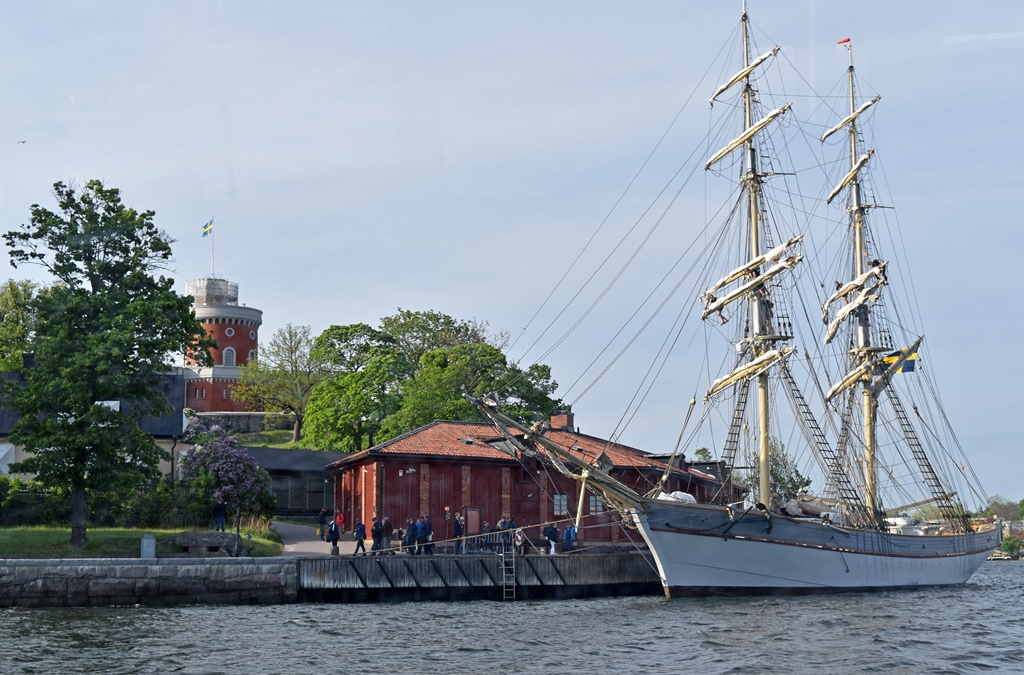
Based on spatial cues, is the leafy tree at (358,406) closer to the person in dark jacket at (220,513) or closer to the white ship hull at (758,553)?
the person in dark jacket at (220,513)

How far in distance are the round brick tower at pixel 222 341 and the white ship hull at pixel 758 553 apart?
182ft

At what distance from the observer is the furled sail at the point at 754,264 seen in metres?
44.2

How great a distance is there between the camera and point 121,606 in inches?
1221

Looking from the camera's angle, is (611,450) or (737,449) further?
(611,450)

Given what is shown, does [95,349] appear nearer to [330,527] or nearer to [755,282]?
[330,527]

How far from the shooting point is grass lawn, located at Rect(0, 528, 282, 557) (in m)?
34.5

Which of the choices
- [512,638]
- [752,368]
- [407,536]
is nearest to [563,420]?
[752,368]

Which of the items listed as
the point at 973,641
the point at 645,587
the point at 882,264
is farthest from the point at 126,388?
the point at 882,264

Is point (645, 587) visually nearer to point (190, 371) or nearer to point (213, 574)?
point (213, 574)

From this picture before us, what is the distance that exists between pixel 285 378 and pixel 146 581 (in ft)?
165

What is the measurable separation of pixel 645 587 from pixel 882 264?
2827 centimetres

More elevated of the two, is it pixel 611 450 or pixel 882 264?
pixel 882 264

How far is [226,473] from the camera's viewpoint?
42.2 meters

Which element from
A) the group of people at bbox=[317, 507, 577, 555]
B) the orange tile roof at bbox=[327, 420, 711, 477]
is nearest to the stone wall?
the orange tile roof at bbox=[327, 420, 711, 477]
